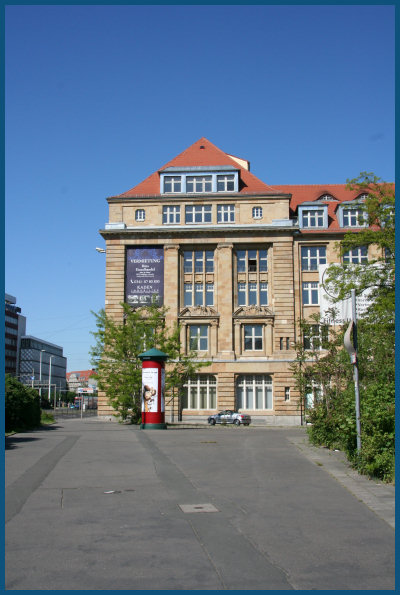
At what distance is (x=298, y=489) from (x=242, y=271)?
42744 millimetres

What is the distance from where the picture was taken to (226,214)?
53250 mm

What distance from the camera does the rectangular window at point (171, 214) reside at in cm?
5350

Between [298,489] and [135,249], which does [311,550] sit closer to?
[298,489]

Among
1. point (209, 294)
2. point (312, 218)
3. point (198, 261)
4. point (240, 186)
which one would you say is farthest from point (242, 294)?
point (312, 218)

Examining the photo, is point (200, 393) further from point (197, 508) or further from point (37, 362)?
point (37, 362)

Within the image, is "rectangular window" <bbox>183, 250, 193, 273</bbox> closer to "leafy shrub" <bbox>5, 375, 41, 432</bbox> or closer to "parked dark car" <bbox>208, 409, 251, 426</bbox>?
"parked dark car" <bbox>208, 409, 251, 426</bbox>

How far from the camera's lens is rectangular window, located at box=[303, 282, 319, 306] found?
173 ft

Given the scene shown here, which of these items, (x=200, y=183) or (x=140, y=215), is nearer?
(x=140, y=215)

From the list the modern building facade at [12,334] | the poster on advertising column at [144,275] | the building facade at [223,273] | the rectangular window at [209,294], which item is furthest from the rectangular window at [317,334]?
the modern building facade at [12,334]

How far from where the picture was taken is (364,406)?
12.3 m

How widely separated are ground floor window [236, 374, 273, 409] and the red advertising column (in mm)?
23570

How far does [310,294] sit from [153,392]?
27.7 metres

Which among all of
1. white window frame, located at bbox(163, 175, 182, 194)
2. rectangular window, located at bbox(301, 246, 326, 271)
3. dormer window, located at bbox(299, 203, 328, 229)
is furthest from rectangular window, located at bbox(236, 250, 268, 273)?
white window frame, located at bbox(163, 175, 182, 194)

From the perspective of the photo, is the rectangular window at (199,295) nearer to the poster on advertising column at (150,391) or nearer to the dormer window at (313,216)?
the dormer window at (313,216)
